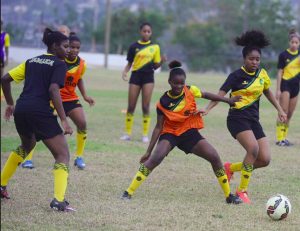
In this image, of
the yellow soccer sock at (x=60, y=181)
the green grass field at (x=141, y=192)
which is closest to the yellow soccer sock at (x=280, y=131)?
the green grass field at (x=141, y=192)

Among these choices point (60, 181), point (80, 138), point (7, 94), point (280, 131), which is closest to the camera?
point (60, 181)

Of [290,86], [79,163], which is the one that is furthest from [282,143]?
[79,163]

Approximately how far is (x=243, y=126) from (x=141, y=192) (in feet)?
4.97

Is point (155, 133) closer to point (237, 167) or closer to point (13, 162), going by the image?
point (237, 167)

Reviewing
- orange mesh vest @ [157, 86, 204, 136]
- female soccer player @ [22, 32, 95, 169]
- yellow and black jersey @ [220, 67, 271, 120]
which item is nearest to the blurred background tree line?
female soccer player @ [22, 32, 95, 169]

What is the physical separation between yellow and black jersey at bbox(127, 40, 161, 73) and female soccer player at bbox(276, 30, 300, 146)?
2.36 meters

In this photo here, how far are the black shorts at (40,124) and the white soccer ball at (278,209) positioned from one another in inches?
A: 93.5

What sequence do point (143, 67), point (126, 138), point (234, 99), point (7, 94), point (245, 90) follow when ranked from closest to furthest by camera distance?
point (7, 94)
point (234, 99)
point (245, 90)
point (143, 67)
point (126, 138)

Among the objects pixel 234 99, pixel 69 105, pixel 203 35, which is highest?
pixel 234 99

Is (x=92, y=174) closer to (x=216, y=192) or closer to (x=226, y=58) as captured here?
(x=216, y=192)

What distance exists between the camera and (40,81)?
26.8 feet

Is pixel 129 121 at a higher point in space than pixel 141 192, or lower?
lower

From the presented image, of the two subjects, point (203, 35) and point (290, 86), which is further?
point (203, 35)

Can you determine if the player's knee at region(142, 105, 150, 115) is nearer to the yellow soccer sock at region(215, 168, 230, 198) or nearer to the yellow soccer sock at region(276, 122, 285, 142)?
the yellow soccer sock at region(276, 122, 285, 142)
